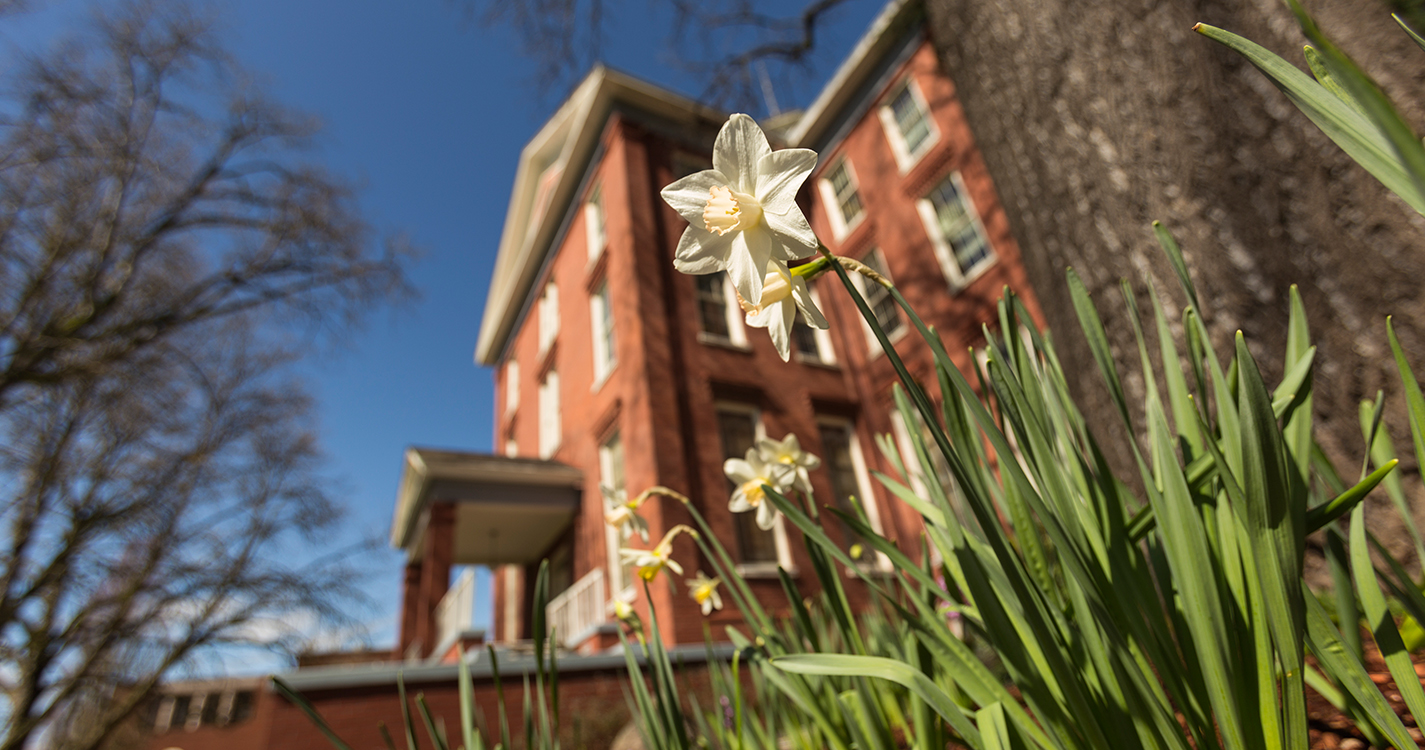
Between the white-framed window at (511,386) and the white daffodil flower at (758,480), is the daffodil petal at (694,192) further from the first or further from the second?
the white-framed window at (511,386)

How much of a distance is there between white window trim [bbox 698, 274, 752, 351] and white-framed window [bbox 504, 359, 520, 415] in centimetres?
706

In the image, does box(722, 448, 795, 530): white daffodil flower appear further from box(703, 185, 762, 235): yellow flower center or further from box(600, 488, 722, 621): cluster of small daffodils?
box(703, 185, 762, 235): yellow flower center

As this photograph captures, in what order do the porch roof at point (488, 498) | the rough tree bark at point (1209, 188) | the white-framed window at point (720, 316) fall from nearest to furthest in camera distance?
the rough tree bark at point (1209, 188)
the porch roof at point (488, 498)
the white-framed window at point (720, 316)

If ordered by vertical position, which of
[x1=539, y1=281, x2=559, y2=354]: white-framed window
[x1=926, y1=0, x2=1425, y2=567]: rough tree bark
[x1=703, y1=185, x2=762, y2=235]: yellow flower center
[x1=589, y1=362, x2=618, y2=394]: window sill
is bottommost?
[x1=703, y1=185, x2=762, y2=235]: yellow flower center

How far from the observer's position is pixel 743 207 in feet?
2.54

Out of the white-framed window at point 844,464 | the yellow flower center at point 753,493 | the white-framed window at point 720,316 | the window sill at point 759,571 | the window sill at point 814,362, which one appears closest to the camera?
the yellow flower center at point 753,493

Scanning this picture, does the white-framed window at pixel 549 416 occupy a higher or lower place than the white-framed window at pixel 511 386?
lower

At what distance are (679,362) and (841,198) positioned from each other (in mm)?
5635

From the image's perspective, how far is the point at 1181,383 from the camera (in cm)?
98

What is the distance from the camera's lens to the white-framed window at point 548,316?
13.6 meters

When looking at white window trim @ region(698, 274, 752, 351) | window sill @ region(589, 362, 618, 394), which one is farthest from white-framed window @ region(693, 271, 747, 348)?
window sill @ region(589, 362, 618, 394)

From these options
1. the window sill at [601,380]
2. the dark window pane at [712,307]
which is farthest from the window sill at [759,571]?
the dark window pane at [712,307]

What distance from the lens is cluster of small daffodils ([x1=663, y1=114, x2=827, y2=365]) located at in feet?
2.48

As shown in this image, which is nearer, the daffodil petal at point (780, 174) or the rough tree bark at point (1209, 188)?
the daffodil petal at point (780, 174)
